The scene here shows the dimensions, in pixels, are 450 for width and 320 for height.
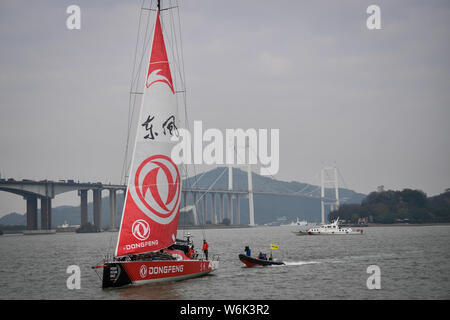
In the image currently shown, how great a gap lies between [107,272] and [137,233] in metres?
1.72

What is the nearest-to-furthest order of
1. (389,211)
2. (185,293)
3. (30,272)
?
(185,293)
(30,272)
(389,211)

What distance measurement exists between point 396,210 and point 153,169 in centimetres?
12848

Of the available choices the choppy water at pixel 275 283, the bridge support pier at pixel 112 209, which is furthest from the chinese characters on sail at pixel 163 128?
the bridge support pier at pixel 112 209

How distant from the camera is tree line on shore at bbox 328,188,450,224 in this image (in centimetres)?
13998

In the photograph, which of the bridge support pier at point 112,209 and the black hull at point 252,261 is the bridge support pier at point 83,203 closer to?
the bridge support pier at point 112,209

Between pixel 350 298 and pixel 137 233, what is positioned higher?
pixel 137 233

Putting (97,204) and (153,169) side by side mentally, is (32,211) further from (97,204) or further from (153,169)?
(153,169)

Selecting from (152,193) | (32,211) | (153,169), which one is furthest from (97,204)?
(153,169)

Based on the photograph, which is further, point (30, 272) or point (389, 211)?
point (389, 211)

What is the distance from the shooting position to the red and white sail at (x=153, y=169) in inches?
863

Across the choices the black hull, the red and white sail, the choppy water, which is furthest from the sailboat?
the black hull
